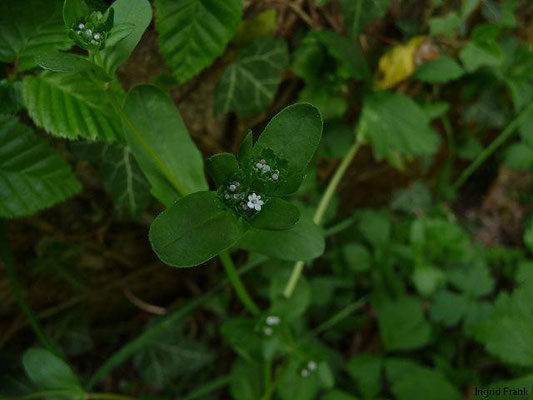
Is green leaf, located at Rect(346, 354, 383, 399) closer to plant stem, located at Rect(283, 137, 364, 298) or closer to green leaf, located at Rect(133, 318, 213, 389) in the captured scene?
plant stem, located at Rect(283, 137, 364, 298)

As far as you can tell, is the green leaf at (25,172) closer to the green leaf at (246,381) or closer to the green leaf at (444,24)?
the green leaf at (246,381)

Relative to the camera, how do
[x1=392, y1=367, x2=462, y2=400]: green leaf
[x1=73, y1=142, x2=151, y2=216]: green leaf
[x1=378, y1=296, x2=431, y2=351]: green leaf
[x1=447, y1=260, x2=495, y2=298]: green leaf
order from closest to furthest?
[x1=73, y1=142, x2=151, y2=216]: green leaf, [x1=392, y1=367, x2=462, y2=400]: green leaf, [x1=378, y1=296, x2=431, y2=351]: green leaf, [x1=447, y1=260, x2=495, y2=298]: green leaf

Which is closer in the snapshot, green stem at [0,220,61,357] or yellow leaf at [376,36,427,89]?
green stem at [0,220,61,357]

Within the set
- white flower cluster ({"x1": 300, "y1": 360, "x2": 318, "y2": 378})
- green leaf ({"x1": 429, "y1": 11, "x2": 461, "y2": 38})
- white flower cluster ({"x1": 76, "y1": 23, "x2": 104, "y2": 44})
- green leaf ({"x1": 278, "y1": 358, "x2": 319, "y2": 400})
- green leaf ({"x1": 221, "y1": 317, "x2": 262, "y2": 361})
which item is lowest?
green leaf ({"x1": 278, "y1": 358, "x2": 319, "y2": 400})

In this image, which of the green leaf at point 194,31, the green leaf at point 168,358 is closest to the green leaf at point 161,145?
the green leaf at point 194,31

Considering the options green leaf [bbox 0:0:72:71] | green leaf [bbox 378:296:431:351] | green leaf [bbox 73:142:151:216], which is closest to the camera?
green leaf [bbox 0:0:72:71]

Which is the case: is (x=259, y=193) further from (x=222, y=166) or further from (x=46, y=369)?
(x=46, y=369)

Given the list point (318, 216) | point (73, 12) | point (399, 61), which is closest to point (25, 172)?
point (73, 12)

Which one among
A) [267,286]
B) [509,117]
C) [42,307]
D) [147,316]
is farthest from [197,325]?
[509,117]

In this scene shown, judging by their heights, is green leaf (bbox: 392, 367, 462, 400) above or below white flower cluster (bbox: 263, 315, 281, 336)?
below

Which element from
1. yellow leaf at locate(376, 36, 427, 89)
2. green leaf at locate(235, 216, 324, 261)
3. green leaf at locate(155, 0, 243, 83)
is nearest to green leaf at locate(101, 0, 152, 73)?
green leaf at locate(155, 0, 243, 83)
